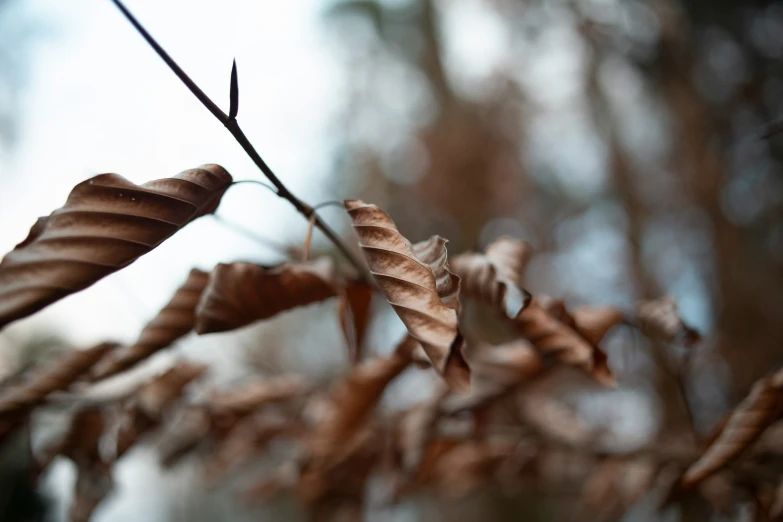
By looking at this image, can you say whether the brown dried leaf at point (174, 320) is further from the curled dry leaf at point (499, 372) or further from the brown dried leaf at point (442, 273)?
the curled dry leaf at point (499, 372)

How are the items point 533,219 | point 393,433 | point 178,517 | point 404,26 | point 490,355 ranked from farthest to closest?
point 178,517, point 404,26, point 533,219, point 393,433, point 490,355

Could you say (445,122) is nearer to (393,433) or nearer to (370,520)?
(370,520)

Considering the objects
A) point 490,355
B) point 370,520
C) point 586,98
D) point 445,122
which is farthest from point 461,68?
point 490,355

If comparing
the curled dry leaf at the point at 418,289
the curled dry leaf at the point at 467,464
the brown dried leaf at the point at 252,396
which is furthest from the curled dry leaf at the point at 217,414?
the curled dry leaf at the point at 418,289

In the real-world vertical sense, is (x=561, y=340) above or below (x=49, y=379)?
below

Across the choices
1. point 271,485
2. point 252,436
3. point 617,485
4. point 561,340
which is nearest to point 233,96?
point 561,340

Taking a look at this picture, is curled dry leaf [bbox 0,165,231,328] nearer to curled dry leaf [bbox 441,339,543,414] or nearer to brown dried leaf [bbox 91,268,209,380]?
brown dried leaf [bbox 91,268,209,380]

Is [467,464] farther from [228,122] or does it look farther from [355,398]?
[228,122]
